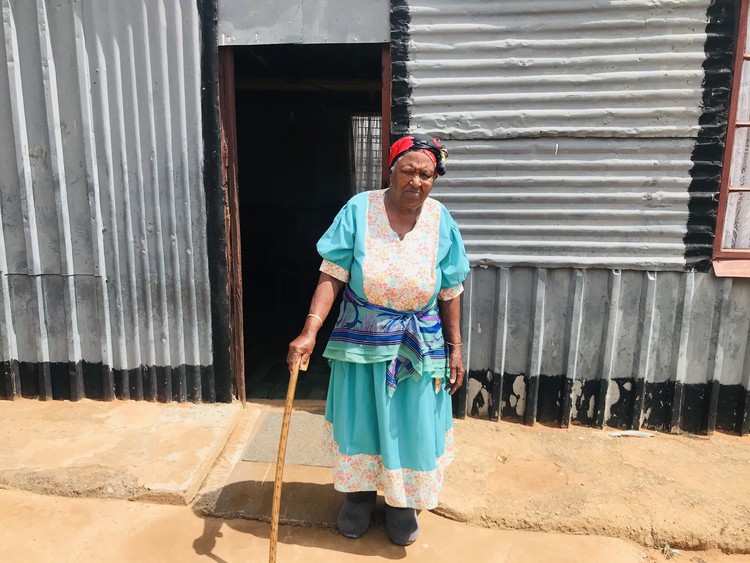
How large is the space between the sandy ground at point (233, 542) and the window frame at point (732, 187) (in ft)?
5.68

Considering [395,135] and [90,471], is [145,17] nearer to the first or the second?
[395,135]

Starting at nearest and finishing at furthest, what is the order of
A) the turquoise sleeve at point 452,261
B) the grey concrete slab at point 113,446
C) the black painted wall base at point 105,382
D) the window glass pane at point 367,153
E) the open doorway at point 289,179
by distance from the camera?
1. the turquoise sleeve at point 452,261
2. the grey concrete slab at point 113,446
3. the black painted wall base at point 105,382
4. the open doorway at point 289,179
5. the window glass pane at point 367,153

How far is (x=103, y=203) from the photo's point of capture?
384cm

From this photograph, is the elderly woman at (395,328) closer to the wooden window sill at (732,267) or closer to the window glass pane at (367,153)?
the wooden window sill at (732,267)

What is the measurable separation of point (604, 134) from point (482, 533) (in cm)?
245

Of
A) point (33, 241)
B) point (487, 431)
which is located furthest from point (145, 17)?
point (487, 431)

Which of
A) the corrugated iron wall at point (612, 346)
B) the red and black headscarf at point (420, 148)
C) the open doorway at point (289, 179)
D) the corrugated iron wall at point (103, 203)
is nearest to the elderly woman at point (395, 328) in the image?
the red and black headscarf at point (420, 148)

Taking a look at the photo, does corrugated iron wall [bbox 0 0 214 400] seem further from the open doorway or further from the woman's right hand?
the open doorway

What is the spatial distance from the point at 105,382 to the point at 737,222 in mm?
4470

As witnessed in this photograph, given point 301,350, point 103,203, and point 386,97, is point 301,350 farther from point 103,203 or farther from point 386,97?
point 103,203

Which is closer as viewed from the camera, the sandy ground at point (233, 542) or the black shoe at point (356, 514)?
the sandy ground at point (233, 542)

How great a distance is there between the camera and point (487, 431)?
3.78 meters

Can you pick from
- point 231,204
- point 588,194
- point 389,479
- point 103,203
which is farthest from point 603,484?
point 103,203

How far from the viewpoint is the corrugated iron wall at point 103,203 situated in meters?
3.64
